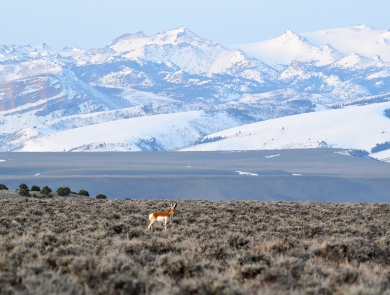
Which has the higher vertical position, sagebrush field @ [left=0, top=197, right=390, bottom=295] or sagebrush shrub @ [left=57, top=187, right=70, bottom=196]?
sagebrush field @ [left=0, top=197, right=390, bottom=295]

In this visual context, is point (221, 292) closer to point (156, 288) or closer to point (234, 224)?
point (156, 288)

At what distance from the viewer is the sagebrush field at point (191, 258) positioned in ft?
32.0

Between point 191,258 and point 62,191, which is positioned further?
point 62,191

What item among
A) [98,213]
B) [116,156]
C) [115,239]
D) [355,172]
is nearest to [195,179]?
[355,172]

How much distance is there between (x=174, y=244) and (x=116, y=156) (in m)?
178

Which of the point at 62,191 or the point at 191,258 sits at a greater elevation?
the point at 191,258

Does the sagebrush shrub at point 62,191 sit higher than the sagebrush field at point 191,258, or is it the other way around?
the sagebrush field at point 191,258

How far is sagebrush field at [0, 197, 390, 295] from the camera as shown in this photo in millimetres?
9742

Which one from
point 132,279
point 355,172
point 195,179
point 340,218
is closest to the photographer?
point 132,279

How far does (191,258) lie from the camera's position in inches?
476

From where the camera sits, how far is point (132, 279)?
10000 millimetres

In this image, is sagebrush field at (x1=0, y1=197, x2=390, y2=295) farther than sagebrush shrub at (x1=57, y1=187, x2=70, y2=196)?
No

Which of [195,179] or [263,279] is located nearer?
[263,279]

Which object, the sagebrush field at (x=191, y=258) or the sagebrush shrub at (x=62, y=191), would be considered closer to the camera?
the sagebrush field at (x=191, y=258)
